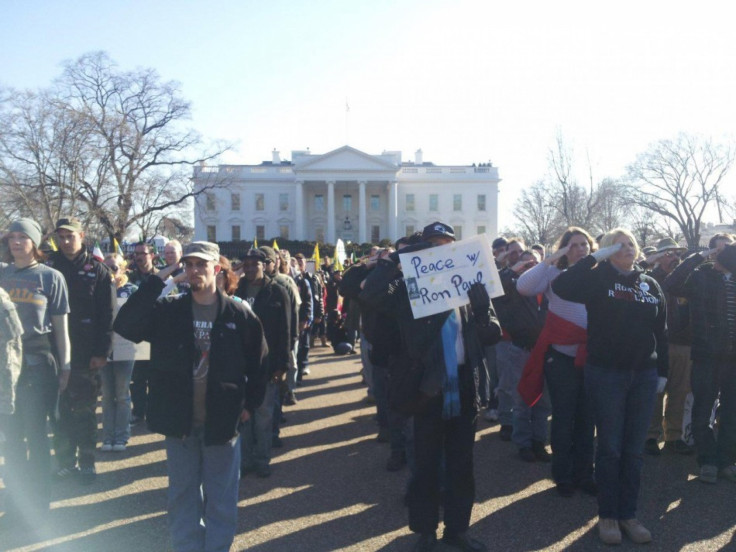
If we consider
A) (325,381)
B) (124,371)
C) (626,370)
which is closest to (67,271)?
(124,371)

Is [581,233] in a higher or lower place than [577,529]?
higher

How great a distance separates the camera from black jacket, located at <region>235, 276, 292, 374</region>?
573 cm

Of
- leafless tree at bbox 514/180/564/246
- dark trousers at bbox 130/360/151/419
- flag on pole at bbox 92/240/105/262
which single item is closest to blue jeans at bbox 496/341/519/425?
flag on pole at bbox 92/240/105/262

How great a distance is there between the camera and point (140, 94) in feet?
139

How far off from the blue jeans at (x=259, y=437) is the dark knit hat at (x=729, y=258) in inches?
172

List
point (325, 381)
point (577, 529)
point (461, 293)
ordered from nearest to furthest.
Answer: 1. point (461, 293)
2. point (577, 529)
3. point (325, 381)

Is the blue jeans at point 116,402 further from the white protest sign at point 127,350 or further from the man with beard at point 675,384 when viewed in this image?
the man with beard at point 675,384

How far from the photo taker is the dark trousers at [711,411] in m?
5.43

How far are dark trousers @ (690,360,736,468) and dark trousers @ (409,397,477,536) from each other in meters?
2.77

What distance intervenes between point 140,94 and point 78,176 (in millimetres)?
16803

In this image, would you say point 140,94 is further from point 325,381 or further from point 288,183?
point 325,381

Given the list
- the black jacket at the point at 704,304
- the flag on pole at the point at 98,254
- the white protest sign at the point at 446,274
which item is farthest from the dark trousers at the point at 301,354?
the white protest sign at the point at 446,274

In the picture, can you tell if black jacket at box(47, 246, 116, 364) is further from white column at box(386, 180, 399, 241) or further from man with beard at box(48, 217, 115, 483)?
white column at box(386, 180, 399, 241)

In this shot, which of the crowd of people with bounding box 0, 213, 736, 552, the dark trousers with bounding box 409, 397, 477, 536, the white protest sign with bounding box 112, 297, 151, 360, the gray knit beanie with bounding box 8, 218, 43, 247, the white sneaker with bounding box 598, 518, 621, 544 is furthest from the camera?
the white protest sign with bounding box 112, 297, 151, 360
